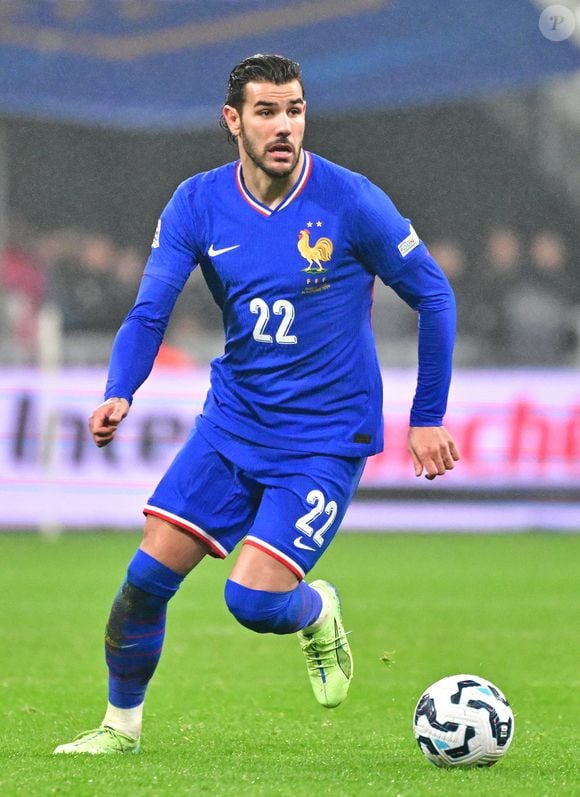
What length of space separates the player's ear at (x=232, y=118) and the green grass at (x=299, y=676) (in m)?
2.11

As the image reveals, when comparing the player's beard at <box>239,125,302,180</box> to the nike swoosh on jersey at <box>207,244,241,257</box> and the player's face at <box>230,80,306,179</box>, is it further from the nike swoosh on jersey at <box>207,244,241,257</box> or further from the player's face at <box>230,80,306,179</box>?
the nike swoosh on jersey at <box>207,244,241,257</box>

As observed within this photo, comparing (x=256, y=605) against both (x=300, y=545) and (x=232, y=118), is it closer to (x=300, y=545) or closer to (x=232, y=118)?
(x=300, y=545)

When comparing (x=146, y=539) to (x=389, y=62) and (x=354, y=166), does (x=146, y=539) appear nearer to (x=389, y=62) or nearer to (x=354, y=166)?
(x=389, y=62)

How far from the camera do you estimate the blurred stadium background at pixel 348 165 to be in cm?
1461

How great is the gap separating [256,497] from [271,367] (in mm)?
454

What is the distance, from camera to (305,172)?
5.47 meters

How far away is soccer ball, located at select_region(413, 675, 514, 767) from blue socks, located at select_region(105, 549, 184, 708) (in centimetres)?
93

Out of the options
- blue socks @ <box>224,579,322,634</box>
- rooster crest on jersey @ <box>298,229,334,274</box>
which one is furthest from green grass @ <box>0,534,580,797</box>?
rooster crest on jersey @ <box>298,229,334,274</box>

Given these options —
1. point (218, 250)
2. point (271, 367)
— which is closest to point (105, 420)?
point (271, 367)

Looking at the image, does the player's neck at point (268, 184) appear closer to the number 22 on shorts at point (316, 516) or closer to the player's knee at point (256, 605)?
the number 22 on shorts at point (316, 516)

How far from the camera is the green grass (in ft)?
16.1

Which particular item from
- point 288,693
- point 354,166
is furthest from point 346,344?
point 354,166

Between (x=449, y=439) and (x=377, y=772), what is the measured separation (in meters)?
1.13

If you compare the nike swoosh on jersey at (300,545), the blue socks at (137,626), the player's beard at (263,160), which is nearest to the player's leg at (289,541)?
the nike swoosh on jersey at (300,545)
